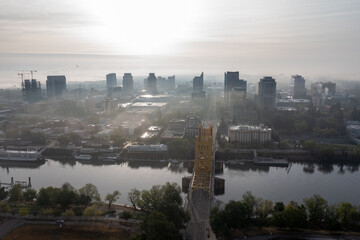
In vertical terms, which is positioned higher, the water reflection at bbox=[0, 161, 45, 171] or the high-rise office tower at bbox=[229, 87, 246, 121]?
the high-rise office tower at bbox=[229, 87, 246, 121]

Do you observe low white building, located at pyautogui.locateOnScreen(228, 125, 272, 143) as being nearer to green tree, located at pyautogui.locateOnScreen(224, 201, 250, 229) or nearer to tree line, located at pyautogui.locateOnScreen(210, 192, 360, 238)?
tree line, located at pyautogui.locateOnScreen(210, 192, 360, 238)

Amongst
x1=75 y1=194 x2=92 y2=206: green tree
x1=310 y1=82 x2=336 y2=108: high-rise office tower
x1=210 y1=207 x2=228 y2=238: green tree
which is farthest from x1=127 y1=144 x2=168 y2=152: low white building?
x1=310 y1=82 x2=336 y2=108: high-rise office tower

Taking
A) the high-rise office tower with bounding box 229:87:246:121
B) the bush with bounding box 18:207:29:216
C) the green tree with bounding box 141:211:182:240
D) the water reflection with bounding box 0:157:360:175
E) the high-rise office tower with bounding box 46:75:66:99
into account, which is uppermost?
the high-rise office tower with bounding box 46:75:66:99

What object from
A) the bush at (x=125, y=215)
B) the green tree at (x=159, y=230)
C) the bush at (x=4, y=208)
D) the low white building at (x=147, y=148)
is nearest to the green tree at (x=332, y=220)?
the green tree at (x=159, y=230)

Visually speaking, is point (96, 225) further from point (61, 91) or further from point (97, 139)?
point (61, 91)

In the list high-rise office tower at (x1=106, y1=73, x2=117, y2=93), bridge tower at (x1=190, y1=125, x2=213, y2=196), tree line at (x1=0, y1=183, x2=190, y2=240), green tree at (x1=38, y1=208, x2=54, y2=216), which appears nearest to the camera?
tree line at (x1=0, y1=183, x2=190, y2=240)

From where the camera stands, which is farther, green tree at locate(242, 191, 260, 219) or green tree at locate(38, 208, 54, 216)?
green tree at locate(38, 208, 54, 216)

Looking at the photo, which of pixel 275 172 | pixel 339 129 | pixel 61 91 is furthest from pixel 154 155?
pixel 61 91
